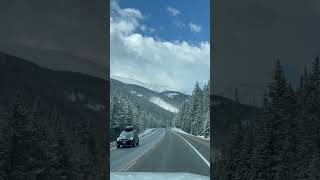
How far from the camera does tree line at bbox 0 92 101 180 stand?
10.7 metres

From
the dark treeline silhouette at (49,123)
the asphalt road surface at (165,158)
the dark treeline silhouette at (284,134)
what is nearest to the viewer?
the dark treeline silhouette at (284,134)

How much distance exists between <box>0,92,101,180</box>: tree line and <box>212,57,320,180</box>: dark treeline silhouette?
489 cm

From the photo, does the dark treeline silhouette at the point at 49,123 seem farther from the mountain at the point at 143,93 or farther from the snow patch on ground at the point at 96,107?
the mountain at the point at 143,93

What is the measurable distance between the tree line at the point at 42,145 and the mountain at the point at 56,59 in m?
1.36

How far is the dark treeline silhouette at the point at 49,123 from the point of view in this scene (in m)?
10.7

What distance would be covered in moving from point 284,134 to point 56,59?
303 inches

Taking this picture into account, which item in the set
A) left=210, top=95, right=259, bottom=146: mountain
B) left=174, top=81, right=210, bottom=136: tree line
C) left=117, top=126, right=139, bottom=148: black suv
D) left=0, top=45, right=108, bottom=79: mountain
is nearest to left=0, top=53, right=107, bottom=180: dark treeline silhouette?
left=0, top=45, right=108, bottom=79: mountain

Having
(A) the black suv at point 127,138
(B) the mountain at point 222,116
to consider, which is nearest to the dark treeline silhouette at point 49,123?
(A) the black suv at point 127,138

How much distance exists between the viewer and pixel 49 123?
11797 millimetres

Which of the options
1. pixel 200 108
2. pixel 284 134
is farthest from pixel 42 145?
pixel 284 134

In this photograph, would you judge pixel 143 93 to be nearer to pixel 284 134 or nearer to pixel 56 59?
pixel 56 59

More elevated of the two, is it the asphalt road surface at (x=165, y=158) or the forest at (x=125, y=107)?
the forest at (x=125, y=107)

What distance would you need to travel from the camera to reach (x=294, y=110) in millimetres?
11047

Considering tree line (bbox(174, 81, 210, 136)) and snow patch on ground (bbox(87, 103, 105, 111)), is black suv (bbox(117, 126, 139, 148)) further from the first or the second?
tree line (bbox(174, 81, 210, 136))
